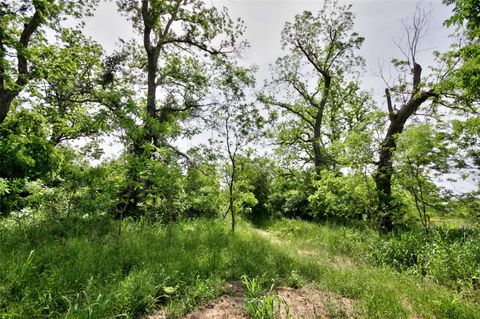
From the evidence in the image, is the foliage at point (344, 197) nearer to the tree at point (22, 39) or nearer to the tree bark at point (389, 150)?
the tree bark at point (389, 150)

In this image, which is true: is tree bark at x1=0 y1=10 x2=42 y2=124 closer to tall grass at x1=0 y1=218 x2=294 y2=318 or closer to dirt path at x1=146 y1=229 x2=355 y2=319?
tall grass at x1=0 y1=218 x2=294 y2=318

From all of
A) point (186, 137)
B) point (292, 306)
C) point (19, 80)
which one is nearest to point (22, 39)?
point (19, 80)

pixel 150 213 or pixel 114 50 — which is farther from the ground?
pixel 114 50

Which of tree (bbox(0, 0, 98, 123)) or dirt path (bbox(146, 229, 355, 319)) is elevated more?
tree (bbox(0, 0, 98, 123))

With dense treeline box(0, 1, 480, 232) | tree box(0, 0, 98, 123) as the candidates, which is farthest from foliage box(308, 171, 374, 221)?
tree box(0, 0, 98, 123)

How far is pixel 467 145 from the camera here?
6641 mm

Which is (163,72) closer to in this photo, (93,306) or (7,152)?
(7,152)

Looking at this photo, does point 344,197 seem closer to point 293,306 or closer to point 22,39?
point 293,306

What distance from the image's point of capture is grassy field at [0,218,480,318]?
2.74 metres

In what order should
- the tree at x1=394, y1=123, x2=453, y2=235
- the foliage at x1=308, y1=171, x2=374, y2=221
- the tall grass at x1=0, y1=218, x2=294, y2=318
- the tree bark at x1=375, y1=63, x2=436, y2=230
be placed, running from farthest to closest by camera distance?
the foliage at x1=308, y1=171, x2=374, y2=221
the tree bark at x1=375, y1=63, x2=436, y2=230
the tree at x1=394, y1=123, x2=453, y2=235
the tall grass at x1=0, y1=218, x2=294, y2=318

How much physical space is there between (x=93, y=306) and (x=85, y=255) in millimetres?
1525

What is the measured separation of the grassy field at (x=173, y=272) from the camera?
2.74 meters

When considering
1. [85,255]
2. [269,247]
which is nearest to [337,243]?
[269,247]

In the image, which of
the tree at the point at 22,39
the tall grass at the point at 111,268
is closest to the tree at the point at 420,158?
the tall grass at the point at 111,268
